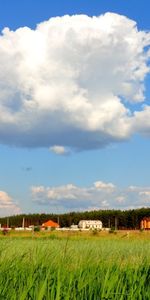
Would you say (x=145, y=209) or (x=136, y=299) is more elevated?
(x=145, y=209)

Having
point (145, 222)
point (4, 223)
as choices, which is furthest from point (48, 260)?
point (4, 223)

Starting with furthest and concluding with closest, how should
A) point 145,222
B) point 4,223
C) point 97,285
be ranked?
point 4,223, point 145,222, point 97,285

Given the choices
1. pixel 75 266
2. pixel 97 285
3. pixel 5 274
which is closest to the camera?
pixel 97 285

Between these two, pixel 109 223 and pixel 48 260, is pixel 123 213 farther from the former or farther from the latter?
pixel 48 260

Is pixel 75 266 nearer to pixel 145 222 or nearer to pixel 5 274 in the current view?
pixel 5 274

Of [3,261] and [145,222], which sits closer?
[3,261]

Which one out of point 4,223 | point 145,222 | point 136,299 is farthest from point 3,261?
point 4,223

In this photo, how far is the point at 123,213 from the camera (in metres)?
128

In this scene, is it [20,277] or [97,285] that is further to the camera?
[20,277]

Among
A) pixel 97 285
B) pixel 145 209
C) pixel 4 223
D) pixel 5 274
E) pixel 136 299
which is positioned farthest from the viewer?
pixel 4 223

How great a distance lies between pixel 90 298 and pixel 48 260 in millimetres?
2756

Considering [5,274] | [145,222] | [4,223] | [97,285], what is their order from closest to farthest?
[97,285] → [5,274] → [145,222] → [4,223]

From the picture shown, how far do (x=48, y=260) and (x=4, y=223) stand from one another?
13183cm

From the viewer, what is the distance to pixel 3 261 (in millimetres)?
8102
